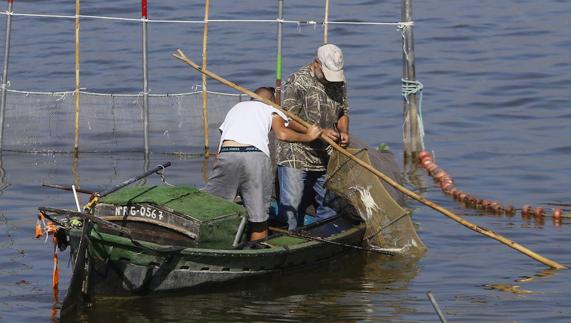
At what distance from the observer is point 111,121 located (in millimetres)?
17719

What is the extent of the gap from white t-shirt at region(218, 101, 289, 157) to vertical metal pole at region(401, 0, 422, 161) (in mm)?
4796

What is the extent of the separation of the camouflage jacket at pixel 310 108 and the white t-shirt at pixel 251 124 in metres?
0.62

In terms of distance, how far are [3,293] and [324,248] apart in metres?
2.99

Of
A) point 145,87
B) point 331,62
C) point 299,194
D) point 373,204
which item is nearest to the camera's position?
point 331,62

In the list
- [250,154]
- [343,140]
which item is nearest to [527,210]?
[343,140]

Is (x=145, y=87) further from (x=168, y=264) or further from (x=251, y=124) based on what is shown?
(x=168, y=264)

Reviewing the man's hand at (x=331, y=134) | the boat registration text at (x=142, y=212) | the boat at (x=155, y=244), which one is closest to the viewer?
the boat at (x=155, y=244)

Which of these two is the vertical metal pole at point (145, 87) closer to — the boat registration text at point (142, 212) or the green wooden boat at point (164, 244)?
the green wooden boat at point (164, 244)

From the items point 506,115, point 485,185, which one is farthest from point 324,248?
point 506,115

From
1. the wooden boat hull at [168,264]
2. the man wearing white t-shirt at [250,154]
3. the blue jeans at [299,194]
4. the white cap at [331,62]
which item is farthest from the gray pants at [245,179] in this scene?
the white cap at [331,62]

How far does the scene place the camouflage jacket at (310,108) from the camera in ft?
43.1

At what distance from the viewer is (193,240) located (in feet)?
38.7

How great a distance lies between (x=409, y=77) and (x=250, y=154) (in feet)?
17.0

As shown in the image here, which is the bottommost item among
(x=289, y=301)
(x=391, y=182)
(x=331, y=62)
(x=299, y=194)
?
(x=289, y=301)
